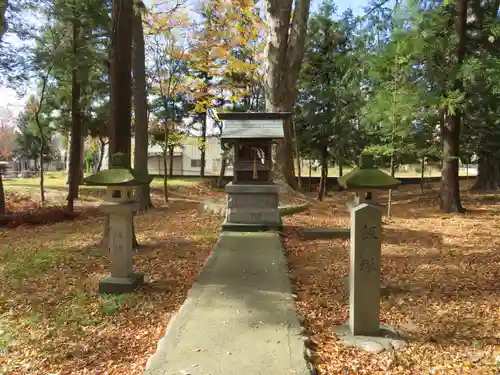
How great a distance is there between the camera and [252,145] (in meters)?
9.73

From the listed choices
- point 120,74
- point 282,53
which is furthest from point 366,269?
point 282,53

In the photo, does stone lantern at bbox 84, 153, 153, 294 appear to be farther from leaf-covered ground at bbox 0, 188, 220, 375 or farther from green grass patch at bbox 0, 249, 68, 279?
green grass patch at bbox 0, 249, 68, 279

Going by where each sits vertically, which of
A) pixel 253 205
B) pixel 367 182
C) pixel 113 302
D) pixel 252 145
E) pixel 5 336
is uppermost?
pixel 252 145

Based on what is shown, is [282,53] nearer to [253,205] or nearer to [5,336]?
[253,205]

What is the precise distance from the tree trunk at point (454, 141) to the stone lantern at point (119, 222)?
10.1m

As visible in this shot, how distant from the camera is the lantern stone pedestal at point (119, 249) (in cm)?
511

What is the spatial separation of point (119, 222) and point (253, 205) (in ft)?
15.1

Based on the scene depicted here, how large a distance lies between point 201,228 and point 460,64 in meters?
9.23

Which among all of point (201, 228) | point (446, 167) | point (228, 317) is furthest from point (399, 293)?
point (446, 167)

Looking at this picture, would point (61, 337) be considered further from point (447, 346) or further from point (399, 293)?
point (399, 293)

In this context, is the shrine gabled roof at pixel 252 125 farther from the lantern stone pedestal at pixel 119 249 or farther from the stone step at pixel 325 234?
the lantern stone pedestal at pixel 119 249

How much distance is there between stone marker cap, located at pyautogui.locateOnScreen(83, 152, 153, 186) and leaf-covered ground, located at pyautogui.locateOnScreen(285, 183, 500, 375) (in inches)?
109

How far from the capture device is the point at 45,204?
16391 millimetres

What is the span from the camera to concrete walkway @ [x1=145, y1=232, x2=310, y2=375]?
10.2ft
